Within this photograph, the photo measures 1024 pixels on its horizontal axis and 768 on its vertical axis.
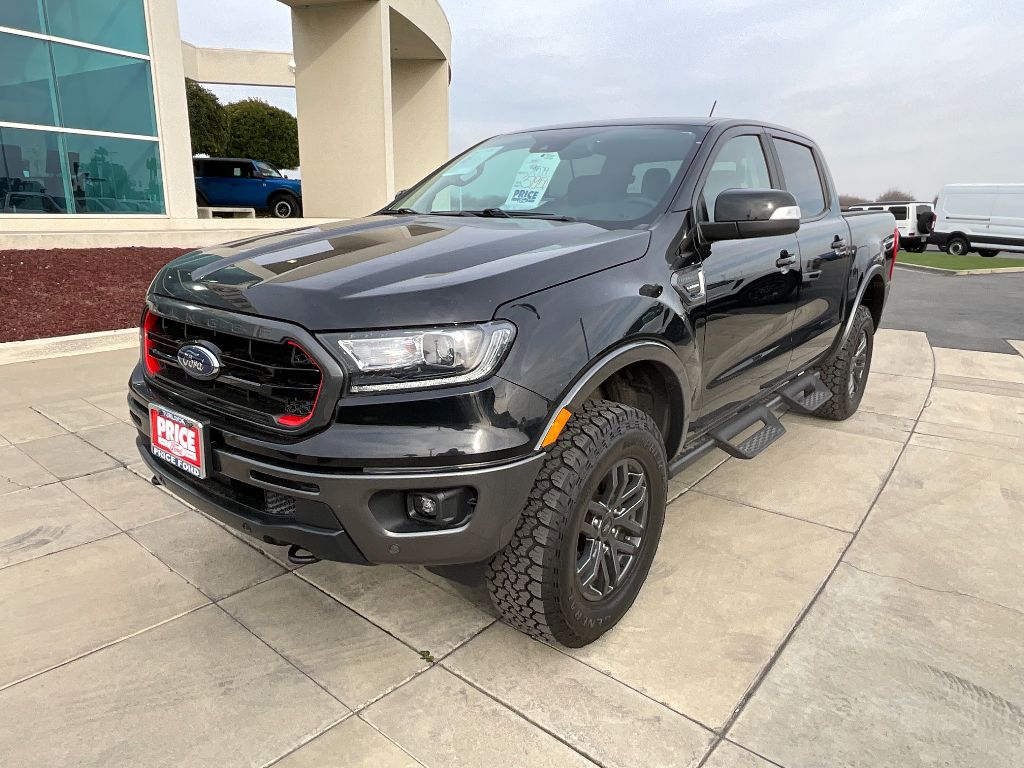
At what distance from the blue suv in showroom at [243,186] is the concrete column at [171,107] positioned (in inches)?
254

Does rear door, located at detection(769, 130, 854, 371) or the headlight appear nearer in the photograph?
the headlight

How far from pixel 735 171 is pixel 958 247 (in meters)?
25.4

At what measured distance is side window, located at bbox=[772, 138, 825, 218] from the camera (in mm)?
3834

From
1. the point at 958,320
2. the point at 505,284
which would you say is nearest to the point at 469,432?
the point at 505,284

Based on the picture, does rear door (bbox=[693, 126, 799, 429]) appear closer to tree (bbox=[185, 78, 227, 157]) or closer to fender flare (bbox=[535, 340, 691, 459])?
fender flare (bbox=[535, 340, 691, 459])

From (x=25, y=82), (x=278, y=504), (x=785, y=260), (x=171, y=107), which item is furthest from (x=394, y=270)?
(x=171, y=107)

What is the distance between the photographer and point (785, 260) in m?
3.34

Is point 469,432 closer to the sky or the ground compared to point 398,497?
closer to the sky

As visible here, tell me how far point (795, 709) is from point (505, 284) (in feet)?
4.92

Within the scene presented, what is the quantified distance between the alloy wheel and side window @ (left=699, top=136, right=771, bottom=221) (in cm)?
112

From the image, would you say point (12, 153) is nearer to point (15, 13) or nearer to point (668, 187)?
point (15, 13)

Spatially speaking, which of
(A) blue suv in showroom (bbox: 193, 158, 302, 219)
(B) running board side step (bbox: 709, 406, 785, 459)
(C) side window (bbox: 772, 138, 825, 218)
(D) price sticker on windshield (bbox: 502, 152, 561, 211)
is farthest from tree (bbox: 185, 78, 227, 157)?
(B) running board side step (bbox: 709, 406, 785, 459)

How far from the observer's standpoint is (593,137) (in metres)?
3.24

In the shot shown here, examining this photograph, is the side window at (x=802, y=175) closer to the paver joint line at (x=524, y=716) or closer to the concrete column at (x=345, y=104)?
the paver joint line at (x=524, y=716)
